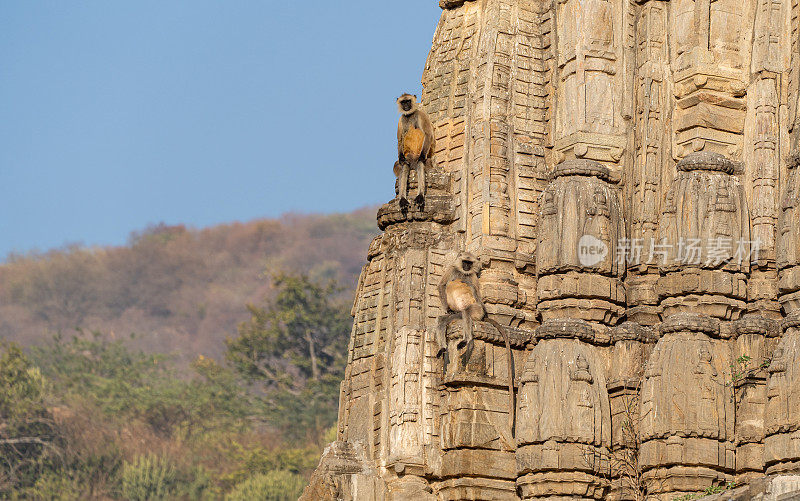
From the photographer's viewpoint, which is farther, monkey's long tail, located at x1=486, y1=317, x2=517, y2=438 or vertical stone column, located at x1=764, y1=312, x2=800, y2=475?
monkey's long tail, located at x1=486, y1=317, x2=517, y2=438

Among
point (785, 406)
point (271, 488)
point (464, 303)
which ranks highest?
point (271, 488)

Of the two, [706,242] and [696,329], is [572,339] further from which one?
[706,242]

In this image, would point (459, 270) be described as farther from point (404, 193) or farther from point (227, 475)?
point (227, 475)

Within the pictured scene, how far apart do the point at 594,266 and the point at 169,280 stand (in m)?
109

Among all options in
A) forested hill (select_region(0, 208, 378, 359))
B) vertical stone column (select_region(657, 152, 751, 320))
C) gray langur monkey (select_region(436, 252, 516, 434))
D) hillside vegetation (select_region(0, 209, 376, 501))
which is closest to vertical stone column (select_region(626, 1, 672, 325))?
vertical stone column (select_region(657, 152, 751, 320))

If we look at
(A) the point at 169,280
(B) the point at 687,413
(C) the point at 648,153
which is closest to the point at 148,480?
(C) the point at 648,153

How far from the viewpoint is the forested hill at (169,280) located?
120938 millimetres

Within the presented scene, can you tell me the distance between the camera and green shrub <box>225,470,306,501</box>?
5849cm

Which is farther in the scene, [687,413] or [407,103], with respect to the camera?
[407,103]

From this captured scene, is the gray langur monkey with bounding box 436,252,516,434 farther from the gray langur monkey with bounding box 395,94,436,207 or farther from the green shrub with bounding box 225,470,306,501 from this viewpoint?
the green shrub with bounding box 225,470,306,501

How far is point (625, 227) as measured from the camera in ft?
76.4

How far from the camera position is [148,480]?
64125mm

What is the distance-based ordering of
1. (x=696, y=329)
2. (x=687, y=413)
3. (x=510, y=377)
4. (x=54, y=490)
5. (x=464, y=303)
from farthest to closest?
1. (x=54, y=490)
2. (x=510, y=377)
3. (x=464, y=303)
4. (x=696, y=329)
5. (x=687, y=413)

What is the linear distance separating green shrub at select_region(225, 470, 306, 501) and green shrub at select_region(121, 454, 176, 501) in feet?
16.5
